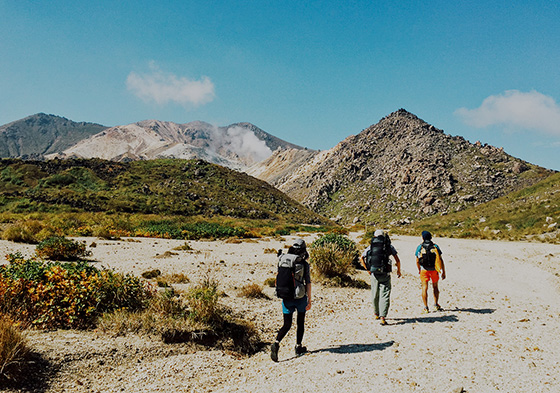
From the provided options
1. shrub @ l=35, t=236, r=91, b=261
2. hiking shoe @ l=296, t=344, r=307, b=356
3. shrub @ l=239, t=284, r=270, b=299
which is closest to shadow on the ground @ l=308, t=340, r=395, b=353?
hiking shoe @ l=296, t=344, r=307, b=356

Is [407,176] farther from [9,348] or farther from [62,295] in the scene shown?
[9,348]

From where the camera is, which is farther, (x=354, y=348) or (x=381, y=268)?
(x=381, y=268)

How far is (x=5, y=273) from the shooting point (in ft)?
25.5

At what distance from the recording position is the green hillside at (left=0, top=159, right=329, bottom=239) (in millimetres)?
51094

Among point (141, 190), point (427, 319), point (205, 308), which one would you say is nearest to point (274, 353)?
point (205, 308)

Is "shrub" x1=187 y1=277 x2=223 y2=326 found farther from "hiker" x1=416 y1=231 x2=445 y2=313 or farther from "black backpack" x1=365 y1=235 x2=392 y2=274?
"hiker" x1=416 y1=231 x2=445 y2=313

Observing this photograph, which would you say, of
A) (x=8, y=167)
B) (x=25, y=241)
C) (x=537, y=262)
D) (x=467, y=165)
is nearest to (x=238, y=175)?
(x=8, y=167)

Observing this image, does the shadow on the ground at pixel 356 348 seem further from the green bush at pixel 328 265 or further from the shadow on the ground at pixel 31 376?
the green bush at pixel 328 265

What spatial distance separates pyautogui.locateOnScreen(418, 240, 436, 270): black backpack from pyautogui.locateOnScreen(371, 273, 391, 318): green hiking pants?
147cm

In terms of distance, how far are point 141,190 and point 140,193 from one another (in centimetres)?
182

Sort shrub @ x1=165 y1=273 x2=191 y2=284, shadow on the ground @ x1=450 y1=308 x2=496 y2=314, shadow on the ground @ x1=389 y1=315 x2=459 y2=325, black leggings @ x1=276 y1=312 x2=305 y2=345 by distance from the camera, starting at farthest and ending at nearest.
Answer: shrub @ x1=165 y1=273 x2=191 y2=284
shadow on the ground @ x1=450 y1=308 x2=496 y2=314
shadow on the ground @ x1=389 y1=315 x2=459 y2=325
black leggings @ x1=276 y1=312 x2=305 y2=345

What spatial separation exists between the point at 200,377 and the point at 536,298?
488 inches

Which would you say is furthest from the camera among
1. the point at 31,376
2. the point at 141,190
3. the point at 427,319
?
the point at 141,190

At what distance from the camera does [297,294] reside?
6.32m
